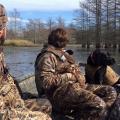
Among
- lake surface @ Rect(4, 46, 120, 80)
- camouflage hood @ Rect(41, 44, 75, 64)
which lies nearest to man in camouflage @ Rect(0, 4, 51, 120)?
A: camouflage hood @ Rect(41, 44, 75, 64)

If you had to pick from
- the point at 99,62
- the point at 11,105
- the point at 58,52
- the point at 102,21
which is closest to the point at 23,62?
the point at 99,62

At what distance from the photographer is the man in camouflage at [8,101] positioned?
3.69 metres

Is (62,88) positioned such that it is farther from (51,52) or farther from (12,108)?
(12,108)

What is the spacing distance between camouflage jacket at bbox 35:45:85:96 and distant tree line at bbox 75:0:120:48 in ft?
244

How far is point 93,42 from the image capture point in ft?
318

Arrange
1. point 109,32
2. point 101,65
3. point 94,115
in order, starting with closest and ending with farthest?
point 94,115 → point 101,65 → point 109,32

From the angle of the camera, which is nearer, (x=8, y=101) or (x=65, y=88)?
(x=8, y=101)

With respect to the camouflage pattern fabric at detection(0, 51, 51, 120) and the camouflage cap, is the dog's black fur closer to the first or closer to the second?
the camouflage pattern fabric at detection(0, 51, 51, 120)

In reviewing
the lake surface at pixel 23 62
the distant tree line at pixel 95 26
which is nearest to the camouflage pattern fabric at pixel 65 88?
the lake surface at pixel 23 62

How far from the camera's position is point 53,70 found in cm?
599

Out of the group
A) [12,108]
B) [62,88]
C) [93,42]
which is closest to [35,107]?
[12,108]

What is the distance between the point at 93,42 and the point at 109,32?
1247 centimetres

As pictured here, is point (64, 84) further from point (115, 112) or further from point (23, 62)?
point (23, 62)

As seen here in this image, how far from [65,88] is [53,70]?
28cm
